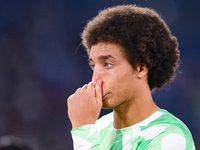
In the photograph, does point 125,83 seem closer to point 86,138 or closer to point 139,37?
point 139,37

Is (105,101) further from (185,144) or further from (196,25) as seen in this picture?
(196,25)

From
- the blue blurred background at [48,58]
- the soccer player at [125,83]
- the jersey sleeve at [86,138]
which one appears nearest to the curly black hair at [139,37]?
the soccer player at [125,83]

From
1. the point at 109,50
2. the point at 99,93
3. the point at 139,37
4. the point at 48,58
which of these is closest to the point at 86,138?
the point at 99,93

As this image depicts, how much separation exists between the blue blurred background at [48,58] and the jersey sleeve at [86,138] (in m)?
2.75

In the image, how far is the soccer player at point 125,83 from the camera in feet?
6.86

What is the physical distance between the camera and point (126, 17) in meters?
2.27

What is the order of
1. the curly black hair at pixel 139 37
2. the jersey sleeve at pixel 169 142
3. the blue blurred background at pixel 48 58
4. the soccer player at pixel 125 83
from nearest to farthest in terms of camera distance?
the jersey sleeve at pixel 169 142
the soccer player at pixel 125 83
the curly black hair at pixel 139 37
the blue blurred background at pixel 48 58

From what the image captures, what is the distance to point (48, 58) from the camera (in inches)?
197

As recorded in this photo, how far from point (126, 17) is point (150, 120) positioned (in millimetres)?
657

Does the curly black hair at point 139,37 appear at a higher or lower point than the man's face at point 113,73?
higher

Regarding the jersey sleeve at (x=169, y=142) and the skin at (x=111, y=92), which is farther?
the skin at (x=111, y=92)

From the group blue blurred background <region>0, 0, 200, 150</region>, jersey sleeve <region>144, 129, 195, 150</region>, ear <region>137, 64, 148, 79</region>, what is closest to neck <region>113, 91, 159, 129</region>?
ear <region>137, 64, 148, 79</region>

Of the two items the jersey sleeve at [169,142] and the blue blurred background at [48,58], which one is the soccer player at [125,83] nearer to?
the jersey sleeve at [169,142]

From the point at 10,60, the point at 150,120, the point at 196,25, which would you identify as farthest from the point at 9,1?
the point at 150,120
